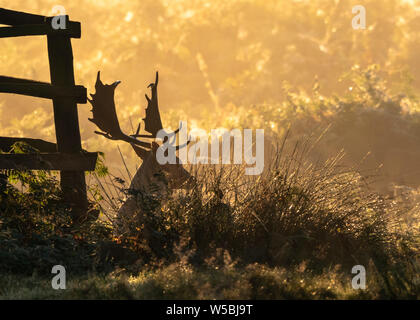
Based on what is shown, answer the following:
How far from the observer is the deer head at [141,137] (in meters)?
7.45

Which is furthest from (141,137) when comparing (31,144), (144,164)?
(31,144)

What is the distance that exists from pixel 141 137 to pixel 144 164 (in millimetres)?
596

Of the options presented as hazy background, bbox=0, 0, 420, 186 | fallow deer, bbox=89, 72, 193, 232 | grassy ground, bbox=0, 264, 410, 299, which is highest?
hazy background, bbox=0, 0, 420, 186

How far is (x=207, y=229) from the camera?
6508 mm

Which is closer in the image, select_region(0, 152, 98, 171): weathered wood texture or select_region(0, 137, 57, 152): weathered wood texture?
select_region(0, 152, 98, 171): weathered wood texture

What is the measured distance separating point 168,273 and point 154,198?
5.16 feet

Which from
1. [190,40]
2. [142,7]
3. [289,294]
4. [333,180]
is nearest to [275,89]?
[190,40]

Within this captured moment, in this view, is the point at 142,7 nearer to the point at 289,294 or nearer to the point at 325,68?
the point at 325,68

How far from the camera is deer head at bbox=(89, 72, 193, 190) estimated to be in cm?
745

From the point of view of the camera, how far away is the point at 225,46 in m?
46.3

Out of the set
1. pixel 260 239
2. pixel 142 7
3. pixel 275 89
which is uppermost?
pixel 142 7

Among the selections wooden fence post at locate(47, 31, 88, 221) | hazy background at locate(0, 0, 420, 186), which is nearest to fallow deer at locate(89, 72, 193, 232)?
wooden fence post at locate(47, 31, 88, 221)

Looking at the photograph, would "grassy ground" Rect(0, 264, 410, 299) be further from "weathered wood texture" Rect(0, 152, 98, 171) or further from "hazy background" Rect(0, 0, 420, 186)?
"hazy background" Rect(0, 0, 420, 186)

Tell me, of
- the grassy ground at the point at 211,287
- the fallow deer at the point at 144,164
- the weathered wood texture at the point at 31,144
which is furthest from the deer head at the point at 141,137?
the grassy ground at the point at 211,287
